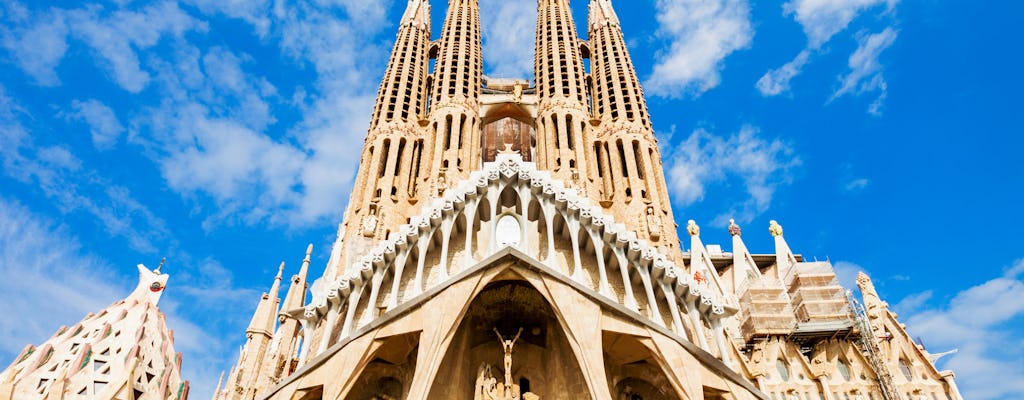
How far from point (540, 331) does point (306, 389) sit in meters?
6.79

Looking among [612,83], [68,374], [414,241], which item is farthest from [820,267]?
[68,374]

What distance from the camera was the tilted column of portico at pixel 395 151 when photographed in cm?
2422

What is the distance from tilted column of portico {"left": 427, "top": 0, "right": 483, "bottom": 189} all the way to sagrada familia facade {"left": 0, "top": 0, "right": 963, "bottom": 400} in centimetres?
11

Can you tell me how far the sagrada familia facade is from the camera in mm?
17266

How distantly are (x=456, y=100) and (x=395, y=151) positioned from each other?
13.4 feet

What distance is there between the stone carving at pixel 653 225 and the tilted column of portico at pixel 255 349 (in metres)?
14.6

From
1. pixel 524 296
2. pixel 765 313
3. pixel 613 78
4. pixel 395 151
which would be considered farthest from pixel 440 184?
pixel 765 313

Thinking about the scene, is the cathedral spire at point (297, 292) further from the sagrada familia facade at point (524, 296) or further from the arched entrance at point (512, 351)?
the arched entrance at point (512, 351)

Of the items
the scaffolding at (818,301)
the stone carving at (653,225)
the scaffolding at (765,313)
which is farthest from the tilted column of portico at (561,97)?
the scaffolding at (818,301)

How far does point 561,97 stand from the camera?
29.5 metres

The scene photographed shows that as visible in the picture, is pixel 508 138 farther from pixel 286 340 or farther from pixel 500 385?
pixel 500 385

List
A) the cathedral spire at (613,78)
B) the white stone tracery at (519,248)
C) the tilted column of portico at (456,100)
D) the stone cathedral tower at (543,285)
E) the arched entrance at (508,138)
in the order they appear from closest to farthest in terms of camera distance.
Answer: the stone cathedral tower at (543,285)
the white stone tracery at (519,248)
the tilted column of portico at (456,100)
the cathedral spire at (613,78)
the arched entrance at (508,138)

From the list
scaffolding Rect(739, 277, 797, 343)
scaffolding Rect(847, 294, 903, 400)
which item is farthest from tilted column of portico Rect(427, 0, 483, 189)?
scaffolding Rect(847, 294, 903, 400)

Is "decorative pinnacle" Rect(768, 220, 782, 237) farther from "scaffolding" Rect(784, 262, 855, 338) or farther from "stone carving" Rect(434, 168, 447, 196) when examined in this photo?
"stone carving" Rect(434, 168, 447, 196)
